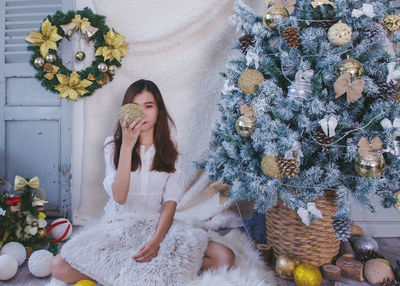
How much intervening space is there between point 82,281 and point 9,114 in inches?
46.8

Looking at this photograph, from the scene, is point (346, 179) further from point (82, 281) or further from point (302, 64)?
point (82, 281)

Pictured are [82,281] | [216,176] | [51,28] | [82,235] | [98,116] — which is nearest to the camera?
[82,281]

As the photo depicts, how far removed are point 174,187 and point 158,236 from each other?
9.7 inches

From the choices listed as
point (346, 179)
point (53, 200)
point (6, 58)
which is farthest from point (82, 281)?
point (6, 58)

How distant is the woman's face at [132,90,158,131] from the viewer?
1425 millimetres

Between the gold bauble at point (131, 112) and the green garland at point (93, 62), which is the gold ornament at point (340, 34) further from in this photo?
the green garland at point (93, 62)

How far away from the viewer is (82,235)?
125 centimetres

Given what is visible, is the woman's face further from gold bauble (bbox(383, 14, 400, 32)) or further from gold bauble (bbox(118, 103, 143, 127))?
gold bauble (bbox(383, 14, 400, 32))

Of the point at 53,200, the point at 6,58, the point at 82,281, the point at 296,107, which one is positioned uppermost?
the point at 296,107

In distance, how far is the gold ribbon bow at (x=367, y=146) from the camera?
1.07 metres

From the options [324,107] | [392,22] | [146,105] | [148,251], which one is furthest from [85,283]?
[392,22]

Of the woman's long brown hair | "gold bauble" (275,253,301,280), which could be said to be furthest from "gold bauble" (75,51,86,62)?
"gold bauble" (275,253,301,280)

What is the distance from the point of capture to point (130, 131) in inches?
50.8

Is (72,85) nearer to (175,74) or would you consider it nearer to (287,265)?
(175,74)
